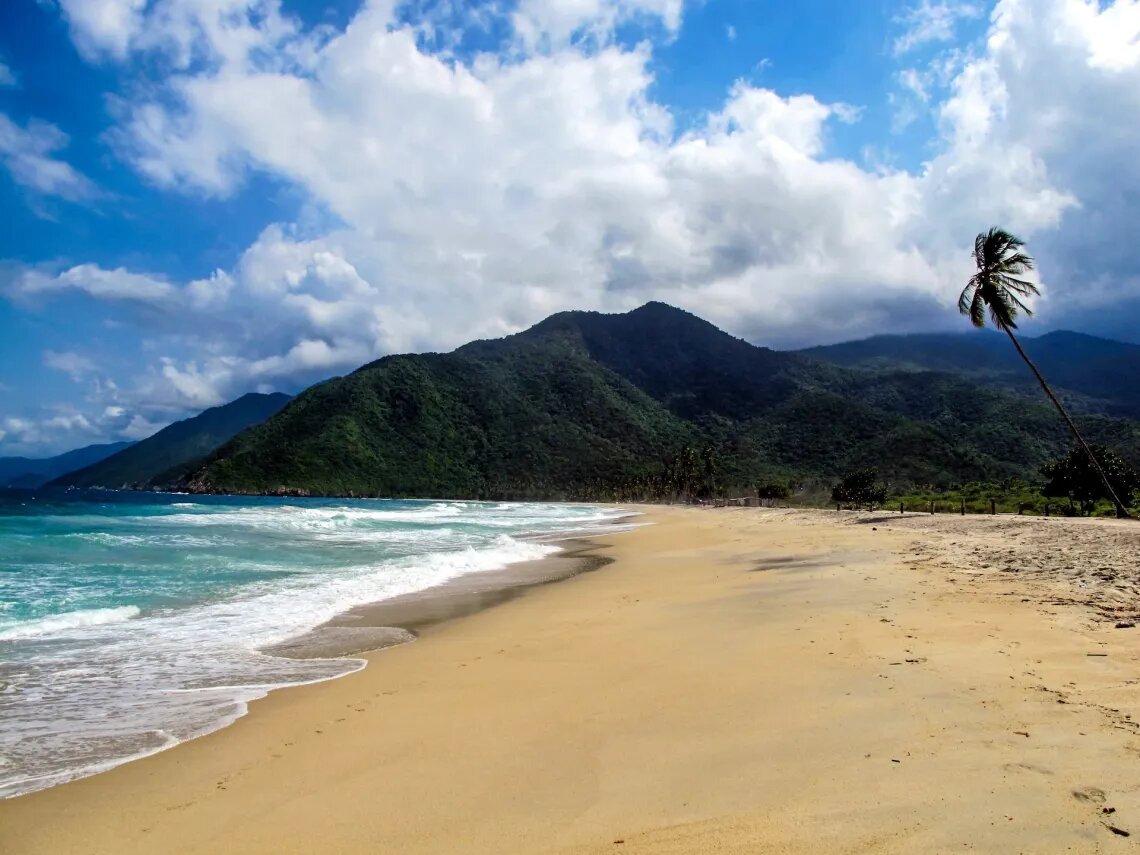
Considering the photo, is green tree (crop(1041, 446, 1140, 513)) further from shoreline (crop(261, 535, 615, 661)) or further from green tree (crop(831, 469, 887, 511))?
shoreline (crop(261, 535, 615, 661))

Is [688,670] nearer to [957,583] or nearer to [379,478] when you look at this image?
[957,583]

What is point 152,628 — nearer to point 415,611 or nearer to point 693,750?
point 415,611

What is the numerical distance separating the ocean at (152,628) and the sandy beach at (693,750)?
655mm

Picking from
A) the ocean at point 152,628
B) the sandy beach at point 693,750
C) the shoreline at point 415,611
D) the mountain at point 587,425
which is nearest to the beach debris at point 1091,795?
the sandy beach at point 693,750

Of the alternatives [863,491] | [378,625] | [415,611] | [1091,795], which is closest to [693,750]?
[1091,795]

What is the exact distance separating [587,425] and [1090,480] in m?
119

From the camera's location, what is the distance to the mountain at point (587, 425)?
105562mm

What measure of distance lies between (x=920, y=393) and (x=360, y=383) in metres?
117

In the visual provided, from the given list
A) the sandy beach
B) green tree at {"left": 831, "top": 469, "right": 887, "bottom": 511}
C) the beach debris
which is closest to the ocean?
the sandy beach

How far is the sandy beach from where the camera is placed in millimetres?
3113

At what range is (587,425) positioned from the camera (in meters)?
146

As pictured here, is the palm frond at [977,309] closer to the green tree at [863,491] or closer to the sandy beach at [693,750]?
the sandy beach at [693,750]

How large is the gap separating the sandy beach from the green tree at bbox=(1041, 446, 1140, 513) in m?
26.1

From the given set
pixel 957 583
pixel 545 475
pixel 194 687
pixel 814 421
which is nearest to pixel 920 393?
pixel 814 421
